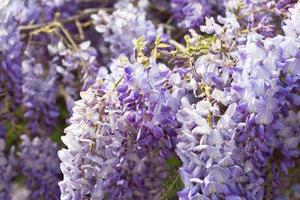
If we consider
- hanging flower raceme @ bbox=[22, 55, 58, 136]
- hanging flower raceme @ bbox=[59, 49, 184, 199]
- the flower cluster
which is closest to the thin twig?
hanging flower raceme @ bbox=[22, 55, 58, 136]

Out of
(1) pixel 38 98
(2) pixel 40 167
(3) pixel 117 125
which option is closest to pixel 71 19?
(1) pixel 38 98

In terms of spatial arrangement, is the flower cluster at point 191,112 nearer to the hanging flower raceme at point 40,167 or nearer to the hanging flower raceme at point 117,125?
the hanging flower raceme at point 117,125

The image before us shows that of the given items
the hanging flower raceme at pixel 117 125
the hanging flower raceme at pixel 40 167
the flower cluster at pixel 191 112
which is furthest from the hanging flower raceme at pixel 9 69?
the hanging flower raceme at pixel 117 125

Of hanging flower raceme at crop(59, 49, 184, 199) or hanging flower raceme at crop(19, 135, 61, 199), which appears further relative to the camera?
hanging flower raceme at crop(19, 135, 61, 199)

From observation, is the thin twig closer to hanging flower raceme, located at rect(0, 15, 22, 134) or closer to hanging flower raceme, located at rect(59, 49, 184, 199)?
hanging flower raceme, located at rect(0, 15, 22, 134)

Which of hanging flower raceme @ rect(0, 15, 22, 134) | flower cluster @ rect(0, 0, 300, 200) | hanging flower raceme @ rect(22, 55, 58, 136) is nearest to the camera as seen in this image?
flower cluster @ rect(0, 0, 300, 200)

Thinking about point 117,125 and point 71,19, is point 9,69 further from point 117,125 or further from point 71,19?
point 117,125

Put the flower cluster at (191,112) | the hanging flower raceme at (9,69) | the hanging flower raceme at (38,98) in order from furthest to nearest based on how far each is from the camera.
Result: the hanging flower raceme at (38,98), the hanging flower raceme at (9,69), the flower cluster at (191,112)

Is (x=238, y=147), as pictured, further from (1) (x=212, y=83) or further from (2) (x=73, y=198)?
(2) (x=73, y=198)

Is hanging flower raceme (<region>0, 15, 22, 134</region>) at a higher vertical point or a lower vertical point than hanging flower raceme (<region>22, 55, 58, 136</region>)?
higher

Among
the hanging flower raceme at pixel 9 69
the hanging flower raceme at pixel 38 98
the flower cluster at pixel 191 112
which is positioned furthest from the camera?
the hanging flower raceme at pixel 38 98

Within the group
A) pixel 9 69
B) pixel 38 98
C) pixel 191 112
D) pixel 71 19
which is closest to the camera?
pixel 191 112

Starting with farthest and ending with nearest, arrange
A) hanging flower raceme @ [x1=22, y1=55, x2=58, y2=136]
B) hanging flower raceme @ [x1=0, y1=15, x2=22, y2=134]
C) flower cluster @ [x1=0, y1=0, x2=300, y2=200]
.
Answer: hanging flower raceme @ [x1=22, y1=55, x2=58, y2=136], hanging flower raceme @ [x1=0, y1=15, x2=22, y2=134], flower cluster @ [x1=0, y1=0, x2=300, y2=200]
